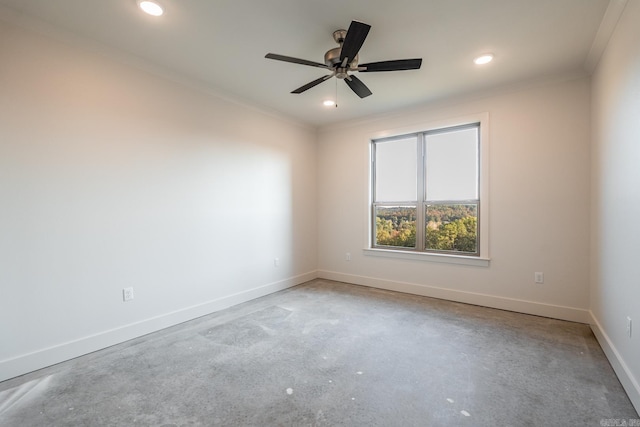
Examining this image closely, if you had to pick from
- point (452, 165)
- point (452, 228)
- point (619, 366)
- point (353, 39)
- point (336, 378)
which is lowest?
point (336, 378)

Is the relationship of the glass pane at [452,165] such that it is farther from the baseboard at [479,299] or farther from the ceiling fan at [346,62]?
the ceiling fan at [346,62]

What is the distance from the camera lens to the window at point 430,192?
3807mm

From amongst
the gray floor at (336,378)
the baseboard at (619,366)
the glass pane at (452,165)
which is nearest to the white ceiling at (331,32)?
the glass pane at (452,165)

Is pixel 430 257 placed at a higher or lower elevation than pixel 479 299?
higher

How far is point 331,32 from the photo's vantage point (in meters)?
2.36

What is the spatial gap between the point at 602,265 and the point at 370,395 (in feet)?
7.96

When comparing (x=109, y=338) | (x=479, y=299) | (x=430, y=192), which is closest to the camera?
(x=109, y=338)

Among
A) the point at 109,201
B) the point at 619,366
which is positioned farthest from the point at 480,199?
the point at 109,201

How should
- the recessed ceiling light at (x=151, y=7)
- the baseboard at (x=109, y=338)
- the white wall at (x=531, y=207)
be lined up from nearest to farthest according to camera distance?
the recessed ceiling light at (x=151, y=7), the baseboard at (x=109, y=338), the white wall at (x=531, y=207)

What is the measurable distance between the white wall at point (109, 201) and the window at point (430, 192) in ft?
6.42

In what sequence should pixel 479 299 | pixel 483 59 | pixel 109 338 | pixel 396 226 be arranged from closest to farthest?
1. pixel 109 338
2. pixel 483 59
3. pixel 479 299
4. pixel 396 226

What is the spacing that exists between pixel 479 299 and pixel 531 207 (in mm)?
1266

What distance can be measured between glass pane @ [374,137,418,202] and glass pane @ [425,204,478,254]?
424mm

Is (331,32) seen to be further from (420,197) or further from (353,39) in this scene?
(420,197)
